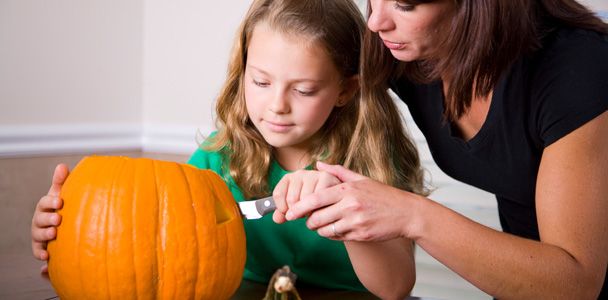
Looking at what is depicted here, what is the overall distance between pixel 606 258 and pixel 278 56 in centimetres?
58

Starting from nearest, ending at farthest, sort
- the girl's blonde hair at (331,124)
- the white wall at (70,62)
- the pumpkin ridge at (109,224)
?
the pumpkin ridge at (109,224) < the girl's blonde hair at (331,124) < the white wall at (70,62)

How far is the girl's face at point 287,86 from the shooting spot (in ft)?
3.67

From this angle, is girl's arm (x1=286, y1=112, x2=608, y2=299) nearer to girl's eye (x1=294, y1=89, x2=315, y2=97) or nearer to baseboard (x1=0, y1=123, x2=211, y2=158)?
girl's eye (x1=294, y1=89, x2=315, y2=97)

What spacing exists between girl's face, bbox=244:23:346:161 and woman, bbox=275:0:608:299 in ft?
0.64

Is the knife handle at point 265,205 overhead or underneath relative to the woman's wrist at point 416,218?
underneath

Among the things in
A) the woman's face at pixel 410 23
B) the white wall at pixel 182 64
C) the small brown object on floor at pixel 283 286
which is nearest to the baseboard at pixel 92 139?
the white wall at pixel 182 64

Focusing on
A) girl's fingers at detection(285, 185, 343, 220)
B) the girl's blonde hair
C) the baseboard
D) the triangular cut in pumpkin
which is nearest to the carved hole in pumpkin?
the triangular cut in pumpkin

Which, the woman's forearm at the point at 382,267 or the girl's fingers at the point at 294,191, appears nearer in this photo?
the girl's fingers at the point at 294,191

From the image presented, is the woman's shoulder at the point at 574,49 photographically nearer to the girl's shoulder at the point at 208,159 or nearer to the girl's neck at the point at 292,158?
the girl's neck at the point at 292,158

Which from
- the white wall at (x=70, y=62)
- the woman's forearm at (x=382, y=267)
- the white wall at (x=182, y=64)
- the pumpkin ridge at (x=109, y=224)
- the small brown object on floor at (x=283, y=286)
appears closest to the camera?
the small brown object on floor at (x=283, y=286)

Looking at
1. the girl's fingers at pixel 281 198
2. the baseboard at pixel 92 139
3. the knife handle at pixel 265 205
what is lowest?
the baseboard at pixel 92 139

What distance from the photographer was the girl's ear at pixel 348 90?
4.13ft

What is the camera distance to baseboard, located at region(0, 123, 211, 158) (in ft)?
5.35

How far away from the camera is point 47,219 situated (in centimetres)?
90
